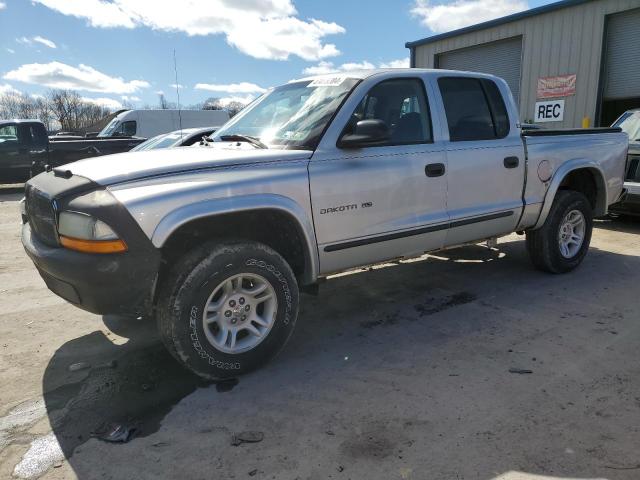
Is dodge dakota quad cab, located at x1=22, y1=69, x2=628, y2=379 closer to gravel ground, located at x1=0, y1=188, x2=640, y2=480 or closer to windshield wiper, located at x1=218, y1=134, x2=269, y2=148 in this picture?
windshield wiper, located at x1=218, y1=134, x2=269, y2=148

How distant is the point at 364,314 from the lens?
169 inches

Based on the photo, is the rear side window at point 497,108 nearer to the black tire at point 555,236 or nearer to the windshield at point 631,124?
the black tire at point 555,236

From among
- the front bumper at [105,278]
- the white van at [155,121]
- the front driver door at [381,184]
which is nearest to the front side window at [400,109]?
the front driver door at [381,184]

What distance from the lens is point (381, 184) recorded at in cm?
358

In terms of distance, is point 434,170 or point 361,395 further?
point 434,170

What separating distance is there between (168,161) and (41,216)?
86cm

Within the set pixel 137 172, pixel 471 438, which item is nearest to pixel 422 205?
pixel 471 438

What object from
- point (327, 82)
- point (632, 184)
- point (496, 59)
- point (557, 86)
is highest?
point (496, 59)

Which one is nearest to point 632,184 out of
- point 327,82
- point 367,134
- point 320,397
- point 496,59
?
point 327,82

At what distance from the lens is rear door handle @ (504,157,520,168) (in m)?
4.44

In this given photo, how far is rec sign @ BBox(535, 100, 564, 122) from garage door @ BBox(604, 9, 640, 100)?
50.4 inches

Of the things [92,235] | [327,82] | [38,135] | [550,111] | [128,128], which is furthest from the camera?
[128,128]

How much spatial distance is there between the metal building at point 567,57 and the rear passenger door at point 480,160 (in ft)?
34.9

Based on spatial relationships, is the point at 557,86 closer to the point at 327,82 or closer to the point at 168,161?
the point at 327,82
